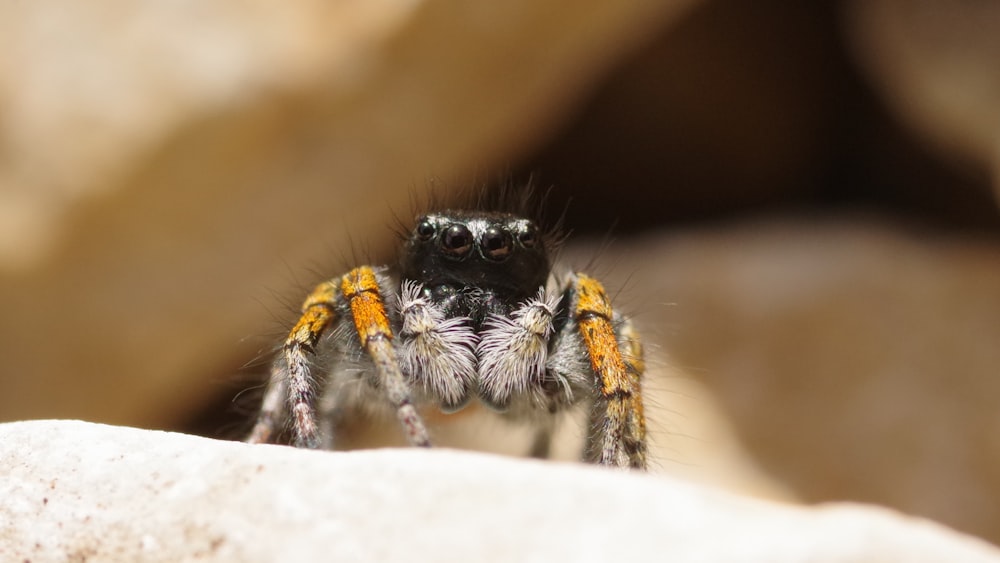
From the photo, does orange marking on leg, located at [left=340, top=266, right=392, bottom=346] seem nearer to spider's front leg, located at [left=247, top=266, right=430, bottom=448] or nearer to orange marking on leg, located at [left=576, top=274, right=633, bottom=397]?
spider's front leg, located at [left=247, top=266, right=430, bottom=448]

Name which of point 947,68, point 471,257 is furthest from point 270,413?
point 947,68

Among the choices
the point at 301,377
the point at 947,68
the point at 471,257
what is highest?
the point at 947,68

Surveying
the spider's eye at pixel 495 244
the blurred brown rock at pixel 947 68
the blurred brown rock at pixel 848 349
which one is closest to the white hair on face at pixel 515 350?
the spider's eye at pixel 495 244

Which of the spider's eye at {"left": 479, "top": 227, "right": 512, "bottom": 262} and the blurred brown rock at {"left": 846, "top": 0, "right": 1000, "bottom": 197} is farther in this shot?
the blurred brown rock at {"left": 846, "top": 0, "right": 1000, "bottom": 197}

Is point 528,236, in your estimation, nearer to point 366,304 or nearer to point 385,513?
point 366,304

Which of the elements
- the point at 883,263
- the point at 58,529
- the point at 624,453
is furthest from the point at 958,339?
the point at 58,529

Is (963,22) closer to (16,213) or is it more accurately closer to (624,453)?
(624,453)

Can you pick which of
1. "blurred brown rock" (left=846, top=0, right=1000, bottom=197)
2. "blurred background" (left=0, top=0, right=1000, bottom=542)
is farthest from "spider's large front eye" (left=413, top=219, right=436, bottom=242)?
"blurred brown rock" (left=846, top=0, right=1000, bottom=197)
